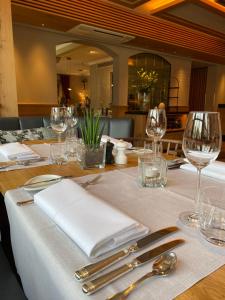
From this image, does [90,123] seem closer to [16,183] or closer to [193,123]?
[16,183]

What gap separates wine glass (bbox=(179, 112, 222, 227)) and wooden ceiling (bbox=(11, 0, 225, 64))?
383 cm

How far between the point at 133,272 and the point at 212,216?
0.30m

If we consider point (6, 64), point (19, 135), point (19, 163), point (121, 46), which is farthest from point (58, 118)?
point (121, 46)

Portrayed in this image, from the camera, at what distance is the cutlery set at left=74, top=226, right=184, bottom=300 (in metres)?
0.41

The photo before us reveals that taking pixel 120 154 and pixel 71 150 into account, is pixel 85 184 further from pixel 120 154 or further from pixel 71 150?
pixel 71 150

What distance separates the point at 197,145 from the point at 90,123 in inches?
23.0

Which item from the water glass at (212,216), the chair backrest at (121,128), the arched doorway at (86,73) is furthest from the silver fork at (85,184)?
the arched doorway at (86,73)

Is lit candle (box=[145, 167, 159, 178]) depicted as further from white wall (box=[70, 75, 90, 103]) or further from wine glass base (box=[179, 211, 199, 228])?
white wall (box=[70, 75, 90, 103])

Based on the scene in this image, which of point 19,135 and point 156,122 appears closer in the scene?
point 156,122

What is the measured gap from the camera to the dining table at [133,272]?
411 millimetres

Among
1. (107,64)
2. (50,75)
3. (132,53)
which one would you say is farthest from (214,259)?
(107,64)

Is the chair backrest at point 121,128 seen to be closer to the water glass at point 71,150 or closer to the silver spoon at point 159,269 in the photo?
the water glass at point 71,150

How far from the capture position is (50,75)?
5.22 meters

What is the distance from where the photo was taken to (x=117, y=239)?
52 cm
